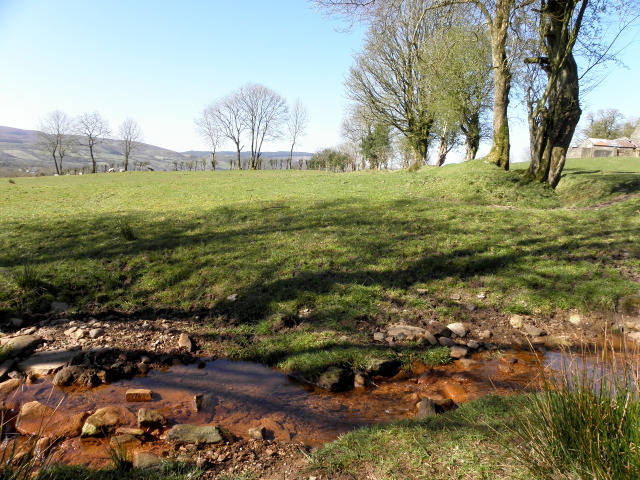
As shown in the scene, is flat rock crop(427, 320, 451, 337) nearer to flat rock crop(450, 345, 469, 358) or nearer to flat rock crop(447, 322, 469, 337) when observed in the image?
flat rock crop(447, 322, 469, 337)

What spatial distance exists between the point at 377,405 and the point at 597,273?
5.69m

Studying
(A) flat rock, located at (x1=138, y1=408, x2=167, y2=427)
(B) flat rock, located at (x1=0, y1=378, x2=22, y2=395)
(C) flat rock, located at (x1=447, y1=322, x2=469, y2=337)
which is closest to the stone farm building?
(C) flat rock, located at (x1=447, y1=322, x2=469, y2=337)

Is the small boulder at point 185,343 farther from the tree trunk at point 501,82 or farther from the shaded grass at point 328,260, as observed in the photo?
the tree trunk at point 501,82

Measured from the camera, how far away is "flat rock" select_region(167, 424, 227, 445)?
12.9ft

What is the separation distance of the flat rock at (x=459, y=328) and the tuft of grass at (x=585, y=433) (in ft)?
11.9

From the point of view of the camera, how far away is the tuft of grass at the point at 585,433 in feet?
7.55

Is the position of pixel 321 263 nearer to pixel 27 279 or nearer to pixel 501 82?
pixel 27 279

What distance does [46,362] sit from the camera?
223 inches

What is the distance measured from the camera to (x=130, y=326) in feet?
22.5

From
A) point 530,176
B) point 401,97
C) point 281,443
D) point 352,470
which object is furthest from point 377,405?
point 401,97

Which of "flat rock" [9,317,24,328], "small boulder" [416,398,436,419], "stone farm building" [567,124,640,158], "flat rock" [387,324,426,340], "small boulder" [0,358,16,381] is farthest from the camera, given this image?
"stone farm building" [567,124,640,158]

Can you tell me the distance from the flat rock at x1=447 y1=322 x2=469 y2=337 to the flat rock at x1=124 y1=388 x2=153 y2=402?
449cm

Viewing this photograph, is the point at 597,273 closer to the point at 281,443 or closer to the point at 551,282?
the point at 551,282

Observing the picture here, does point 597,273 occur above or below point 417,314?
above
